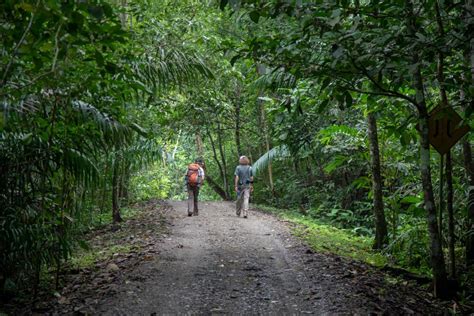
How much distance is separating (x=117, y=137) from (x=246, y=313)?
3123 mm

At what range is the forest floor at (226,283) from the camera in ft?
17.3

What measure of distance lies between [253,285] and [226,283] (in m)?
0.37

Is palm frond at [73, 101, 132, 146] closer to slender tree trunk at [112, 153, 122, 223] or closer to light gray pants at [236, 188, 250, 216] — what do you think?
slender tree trunk at [112, 153, 122, 223]

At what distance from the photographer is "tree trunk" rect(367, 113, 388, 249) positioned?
356 inches

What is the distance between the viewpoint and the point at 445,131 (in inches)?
226

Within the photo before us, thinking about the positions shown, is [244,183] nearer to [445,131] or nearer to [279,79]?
[279,79]

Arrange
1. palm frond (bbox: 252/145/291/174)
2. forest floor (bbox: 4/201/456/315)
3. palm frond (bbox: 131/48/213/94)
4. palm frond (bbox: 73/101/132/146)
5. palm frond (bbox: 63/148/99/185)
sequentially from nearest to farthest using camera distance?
forest floor (bbox: 4/201/456/315)
palm frond (bbox: 63/148/99/185)
palm frond (bbox: 73/101/132/146)
palm frond (bbox: 131/48/213/94)
palm frond (bbox: 252/145/291/174)

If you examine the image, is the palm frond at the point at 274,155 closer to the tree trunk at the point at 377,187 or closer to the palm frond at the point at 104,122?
the tree trunk at the point at 377,187

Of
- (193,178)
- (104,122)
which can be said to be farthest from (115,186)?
(104,122)

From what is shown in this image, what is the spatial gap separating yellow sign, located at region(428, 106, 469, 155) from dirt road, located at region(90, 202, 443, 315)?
199 cm

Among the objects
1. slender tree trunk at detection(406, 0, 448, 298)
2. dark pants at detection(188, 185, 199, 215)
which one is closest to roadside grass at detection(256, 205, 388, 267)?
slender tree trunk at detection(406, 0, 448, 298)

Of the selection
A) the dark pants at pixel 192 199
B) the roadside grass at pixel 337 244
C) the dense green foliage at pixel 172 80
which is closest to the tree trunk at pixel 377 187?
the dense green foliage at pixel 172 80

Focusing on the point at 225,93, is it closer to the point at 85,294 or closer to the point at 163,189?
the point at 163,189

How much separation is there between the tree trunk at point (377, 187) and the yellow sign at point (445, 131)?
3123 millimetres
